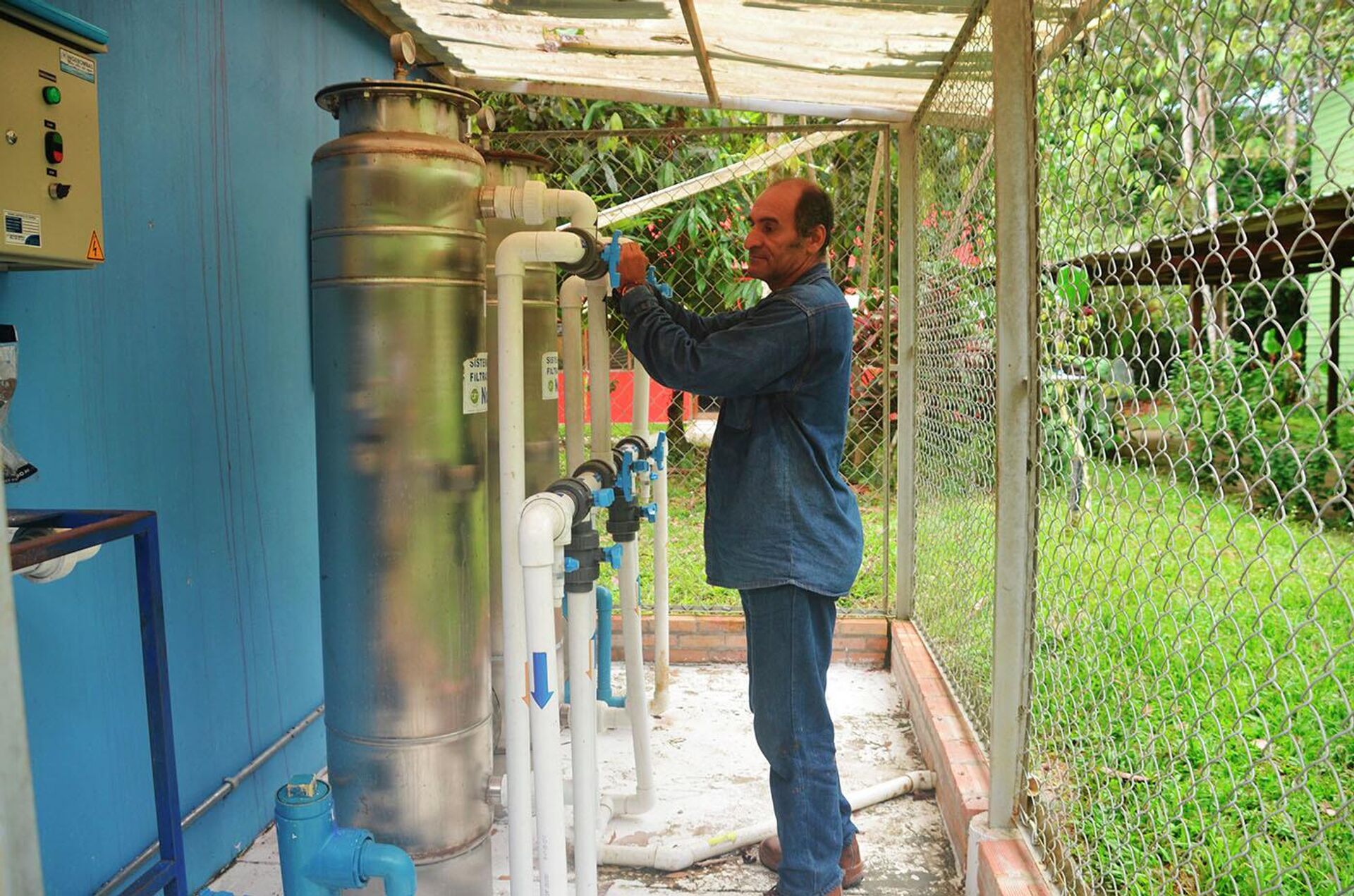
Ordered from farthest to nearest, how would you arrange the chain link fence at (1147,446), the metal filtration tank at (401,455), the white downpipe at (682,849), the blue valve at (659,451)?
the blue valve at (659,451) < the white downpipe at (682,849) < the metal filtration tank at (401,455) < the chain link fence at (1147,446)

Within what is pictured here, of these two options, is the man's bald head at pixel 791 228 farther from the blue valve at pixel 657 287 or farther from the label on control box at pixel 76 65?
the label on control box at pixel 76 65

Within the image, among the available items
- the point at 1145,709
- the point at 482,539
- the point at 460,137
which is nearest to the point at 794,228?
the point at 460,137

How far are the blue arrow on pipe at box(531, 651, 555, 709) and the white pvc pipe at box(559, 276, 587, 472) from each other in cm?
92

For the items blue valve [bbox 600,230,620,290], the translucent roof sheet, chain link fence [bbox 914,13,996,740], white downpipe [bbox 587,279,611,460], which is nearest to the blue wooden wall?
the translucent roof sheet

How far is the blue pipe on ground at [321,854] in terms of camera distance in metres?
2.27

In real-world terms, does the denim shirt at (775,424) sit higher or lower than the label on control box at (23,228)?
lower

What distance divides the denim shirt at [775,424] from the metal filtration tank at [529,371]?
0.77 m

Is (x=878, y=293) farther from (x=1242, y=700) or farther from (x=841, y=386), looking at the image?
(x=841, y=386)

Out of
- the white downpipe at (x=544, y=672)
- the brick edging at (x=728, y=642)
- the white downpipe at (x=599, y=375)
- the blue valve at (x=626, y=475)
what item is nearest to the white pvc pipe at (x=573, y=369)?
the white downpipe at (x=599, y=375)

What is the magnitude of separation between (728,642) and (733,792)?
141 cm

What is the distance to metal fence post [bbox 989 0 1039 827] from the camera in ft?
7.88

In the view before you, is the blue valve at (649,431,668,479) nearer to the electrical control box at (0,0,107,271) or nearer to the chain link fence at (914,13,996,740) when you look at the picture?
the chain link fence at (914,13,996,740)

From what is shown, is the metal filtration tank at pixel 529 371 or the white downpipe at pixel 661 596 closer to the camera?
the metal filtration tank at pixel 529 371

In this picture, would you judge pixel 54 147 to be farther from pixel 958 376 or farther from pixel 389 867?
pixel 958 376
